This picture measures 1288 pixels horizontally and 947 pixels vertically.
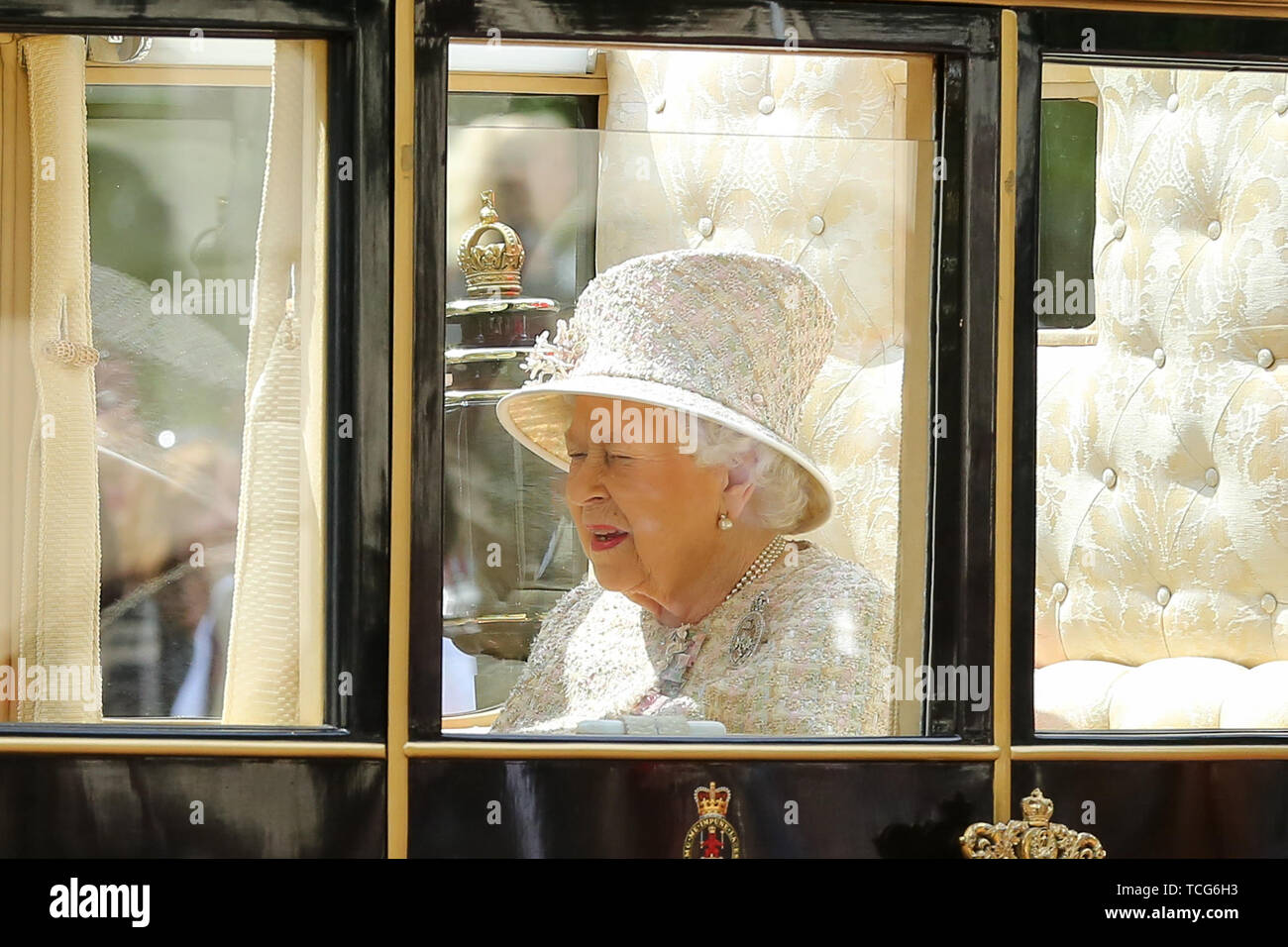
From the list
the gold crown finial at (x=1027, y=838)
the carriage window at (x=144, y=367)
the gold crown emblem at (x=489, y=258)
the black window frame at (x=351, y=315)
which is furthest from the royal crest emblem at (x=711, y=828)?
the gold crown emblem at (x=489, y=258)

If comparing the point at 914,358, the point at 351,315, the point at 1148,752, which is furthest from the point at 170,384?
the point at 1148,752

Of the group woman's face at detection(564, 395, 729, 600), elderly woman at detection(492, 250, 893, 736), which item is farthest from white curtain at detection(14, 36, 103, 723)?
woman's face at detection(564, 395, 729, 600)

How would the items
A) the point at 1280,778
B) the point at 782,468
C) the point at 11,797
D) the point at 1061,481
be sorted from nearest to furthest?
the point at 11,797 → the point at 1280,778 → the point at 782,468 → the point at 1061,481

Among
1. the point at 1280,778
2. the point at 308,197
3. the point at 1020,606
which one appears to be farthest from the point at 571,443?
the point at 1280,778

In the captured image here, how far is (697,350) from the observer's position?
7.14 feet

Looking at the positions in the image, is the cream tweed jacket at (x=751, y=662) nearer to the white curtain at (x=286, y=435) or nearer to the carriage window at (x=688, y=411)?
the carriage window at (x=688, y=411)

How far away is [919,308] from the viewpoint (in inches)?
83.0

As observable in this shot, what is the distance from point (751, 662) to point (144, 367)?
1030mm

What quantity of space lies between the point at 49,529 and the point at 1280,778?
6.16 feet

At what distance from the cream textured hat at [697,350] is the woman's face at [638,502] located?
4 centimetres

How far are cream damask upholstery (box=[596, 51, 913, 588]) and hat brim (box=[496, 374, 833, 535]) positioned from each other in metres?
0.04

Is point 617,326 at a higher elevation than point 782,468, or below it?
higher

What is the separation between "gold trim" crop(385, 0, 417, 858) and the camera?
6.45ft

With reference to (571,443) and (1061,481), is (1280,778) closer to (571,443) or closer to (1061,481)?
(1061,481)
